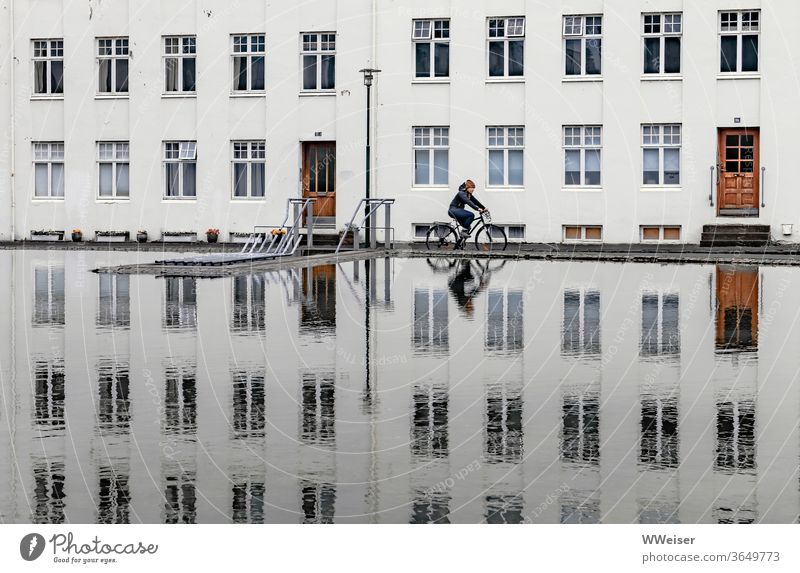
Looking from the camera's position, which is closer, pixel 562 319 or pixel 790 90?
pixel 562 319

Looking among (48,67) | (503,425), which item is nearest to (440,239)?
(48,67)

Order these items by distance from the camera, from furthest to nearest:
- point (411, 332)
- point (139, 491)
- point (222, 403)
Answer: point (411, 332) < point (222, 403) < point (139, 491)

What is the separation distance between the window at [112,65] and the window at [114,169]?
5.43 feet

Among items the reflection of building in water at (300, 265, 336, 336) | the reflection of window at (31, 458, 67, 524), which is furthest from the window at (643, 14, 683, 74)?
the reflection of window at (31, 458, 67, 524)

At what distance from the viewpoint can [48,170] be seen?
1884 inches

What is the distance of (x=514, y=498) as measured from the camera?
7.86m

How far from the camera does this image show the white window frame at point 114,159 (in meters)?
47.1

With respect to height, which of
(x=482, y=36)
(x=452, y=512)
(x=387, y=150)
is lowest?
(x=452, y=512)

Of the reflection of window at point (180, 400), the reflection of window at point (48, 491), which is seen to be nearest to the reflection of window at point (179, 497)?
the reflection of window at point (48, 491)

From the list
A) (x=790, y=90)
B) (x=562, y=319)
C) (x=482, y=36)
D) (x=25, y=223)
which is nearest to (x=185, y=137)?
(x=25, y=223)

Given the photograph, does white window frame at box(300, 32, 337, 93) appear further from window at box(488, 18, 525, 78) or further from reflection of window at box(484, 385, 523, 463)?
reflection of window at box(484, 385, 523, 463)

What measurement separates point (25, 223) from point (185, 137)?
5758 millimetres

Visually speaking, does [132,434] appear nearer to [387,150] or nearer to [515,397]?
[515,397]

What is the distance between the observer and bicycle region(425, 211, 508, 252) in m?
39.2
